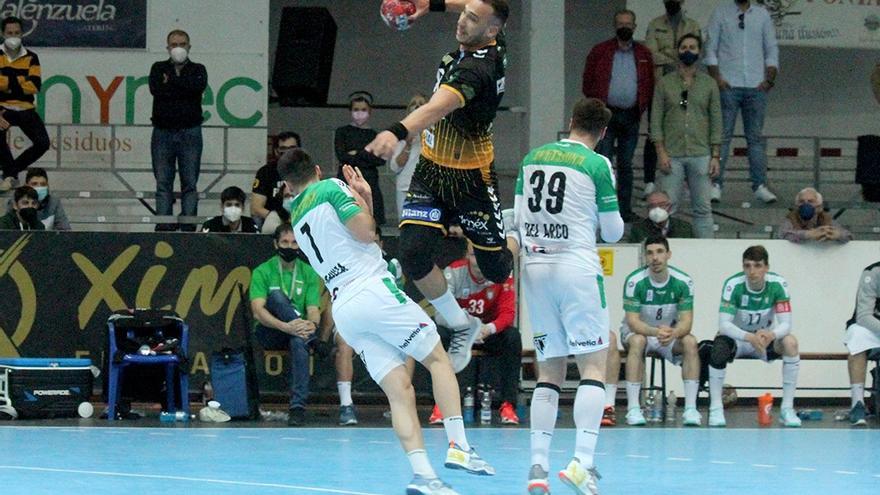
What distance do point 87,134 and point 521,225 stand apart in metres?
11.4

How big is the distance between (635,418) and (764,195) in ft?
15.7

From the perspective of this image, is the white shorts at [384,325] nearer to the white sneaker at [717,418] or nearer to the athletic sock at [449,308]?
the athletic sock at [449,308]

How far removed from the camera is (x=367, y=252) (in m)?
8.21

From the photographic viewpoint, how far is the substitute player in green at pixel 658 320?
13812 millimetres

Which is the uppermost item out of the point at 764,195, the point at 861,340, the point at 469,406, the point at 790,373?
the point at 764,195

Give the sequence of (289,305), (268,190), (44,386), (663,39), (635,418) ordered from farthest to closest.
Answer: (663,39)
(268,190)
(289,305)
(635,418)
(44,386)

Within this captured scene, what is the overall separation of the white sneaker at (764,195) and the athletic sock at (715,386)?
12.8ft

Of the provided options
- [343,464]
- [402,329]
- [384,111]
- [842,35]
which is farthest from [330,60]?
[402,329]

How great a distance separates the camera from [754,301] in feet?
46.8

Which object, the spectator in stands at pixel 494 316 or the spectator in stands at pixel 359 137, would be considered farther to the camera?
the spectator in stands at pixel 359 137

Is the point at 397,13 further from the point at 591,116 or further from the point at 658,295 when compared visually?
the point at 658,295

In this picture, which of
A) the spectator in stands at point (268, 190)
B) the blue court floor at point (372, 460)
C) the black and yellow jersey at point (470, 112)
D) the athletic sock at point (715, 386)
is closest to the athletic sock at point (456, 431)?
the blue court floor at point (372, 460)

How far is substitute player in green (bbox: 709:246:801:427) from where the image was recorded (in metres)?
14.0

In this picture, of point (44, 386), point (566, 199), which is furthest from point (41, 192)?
point (566, 199)
